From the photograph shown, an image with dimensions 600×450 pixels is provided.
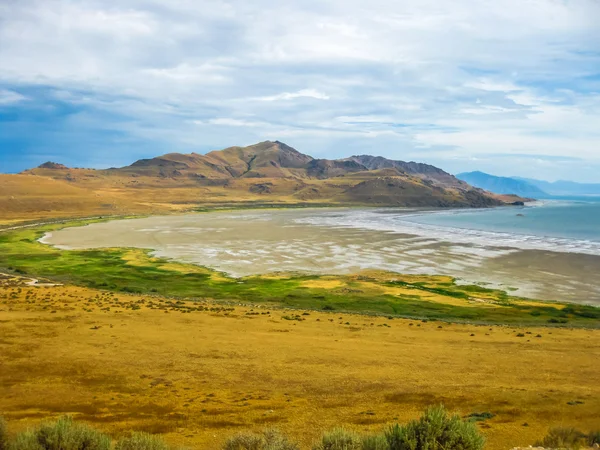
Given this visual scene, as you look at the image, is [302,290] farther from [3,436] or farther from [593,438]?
[3,436]

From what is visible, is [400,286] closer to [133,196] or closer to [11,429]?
[11,429]

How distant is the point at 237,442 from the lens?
1112cm

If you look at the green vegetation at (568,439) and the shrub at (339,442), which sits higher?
the shrub at (339,442)

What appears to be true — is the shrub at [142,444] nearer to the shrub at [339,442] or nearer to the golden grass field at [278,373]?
the golden grass field at [278,373]

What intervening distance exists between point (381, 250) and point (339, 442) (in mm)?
63063

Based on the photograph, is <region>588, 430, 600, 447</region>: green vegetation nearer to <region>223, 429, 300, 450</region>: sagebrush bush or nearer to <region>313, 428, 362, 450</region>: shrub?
<region>313, 428, 362, 450</region>: shrub

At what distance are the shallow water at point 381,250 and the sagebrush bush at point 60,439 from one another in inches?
1632

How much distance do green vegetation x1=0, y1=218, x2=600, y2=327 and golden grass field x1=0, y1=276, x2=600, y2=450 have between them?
5419 mm

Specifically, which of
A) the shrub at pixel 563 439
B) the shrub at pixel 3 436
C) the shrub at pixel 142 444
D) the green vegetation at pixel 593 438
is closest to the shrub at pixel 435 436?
the shrub at pixel 563 439

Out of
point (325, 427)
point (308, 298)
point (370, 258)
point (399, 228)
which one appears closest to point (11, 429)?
point (325, 427)

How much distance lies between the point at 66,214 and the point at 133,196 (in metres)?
59.2

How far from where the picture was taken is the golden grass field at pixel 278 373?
49.6ft

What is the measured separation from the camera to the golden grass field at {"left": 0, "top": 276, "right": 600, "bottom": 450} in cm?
1511

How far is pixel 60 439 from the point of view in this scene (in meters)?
10.3
